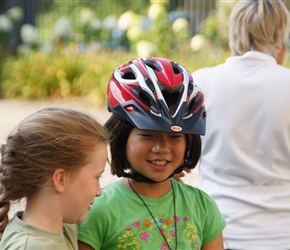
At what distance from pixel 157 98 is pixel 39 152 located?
0.62 metres

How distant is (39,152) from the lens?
2.99 metres

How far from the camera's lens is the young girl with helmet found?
327 cm

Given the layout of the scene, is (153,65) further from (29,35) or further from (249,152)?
(29,35)

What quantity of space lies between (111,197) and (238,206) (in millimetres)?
923

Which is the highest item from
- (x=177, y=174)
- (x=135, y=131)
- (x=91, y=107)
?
(x=135, y=131)

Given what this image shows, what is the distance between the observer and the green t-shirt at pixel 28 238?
293cm

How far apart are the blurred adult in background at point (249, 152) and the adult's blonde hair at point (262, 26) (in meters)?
0.23

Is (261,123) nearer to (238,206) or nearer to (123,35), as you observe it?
(238,206)

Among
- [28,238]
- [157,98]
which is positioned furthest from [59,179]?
[157,98]

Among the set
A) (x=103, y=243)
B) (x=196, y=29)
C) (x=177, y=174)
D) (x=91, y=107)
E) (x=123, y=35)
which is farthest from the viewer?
(x=196, y=29)

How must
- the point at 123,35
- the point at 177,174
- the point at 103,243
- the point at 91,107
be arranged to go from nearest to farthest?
the point at 103,243
the point at 177,174
the point at 91,107
the point at 123,35

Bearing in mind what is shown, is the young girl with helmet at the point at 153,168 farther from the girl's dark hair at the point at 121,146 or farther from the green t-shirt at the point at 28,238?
the green t-shirt at the point at 28,238

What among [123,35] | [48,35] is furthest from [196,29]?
[48,35]

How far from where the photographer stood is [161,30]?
574 inches
